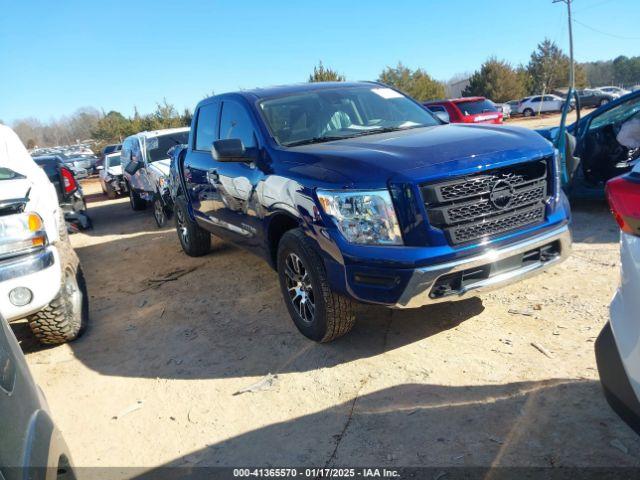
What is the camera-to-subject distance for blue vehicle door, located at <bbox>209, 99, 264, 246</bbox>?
13.4 ft

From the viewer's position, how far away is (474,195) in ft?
9.98

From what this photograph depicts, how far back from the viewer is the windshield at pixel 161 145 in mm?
9633

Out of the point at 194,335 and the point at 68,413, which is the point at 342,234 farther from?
the point at 68,413

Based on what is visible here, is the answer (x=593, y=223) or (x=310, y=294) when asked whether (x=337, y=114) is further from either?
(x=593, y=223)

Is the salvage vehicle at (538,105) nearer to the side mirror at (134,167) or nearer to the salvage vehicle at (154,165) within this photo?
the salvage vehicle at (154,165)

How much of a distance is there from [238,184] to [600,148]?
15.6 feet

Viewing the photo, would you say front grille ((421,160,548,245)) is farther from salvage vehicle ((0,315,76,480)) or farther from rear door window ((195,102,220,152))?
rear door window ((195,102,220,152))

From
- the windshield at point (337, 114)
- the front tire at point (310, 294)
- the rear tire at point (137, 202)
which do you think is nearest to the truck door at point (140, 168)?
the rear tire at point (137, 202)

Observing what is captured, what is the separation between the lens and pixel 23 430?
144cm

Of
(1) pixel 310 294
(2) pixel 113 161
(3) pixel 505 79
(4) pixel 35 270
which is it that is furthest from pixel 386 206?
(3) pixel 505 79

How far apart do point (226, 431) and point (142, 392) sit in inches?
33.8

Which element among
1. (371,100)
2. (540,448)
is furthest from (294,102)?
(540,448)

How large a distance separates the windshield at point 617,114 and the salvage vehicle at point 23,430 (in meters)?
6.56

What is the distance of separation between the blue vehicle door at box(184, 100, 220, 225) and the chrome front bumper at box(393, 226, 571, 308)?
256cm
